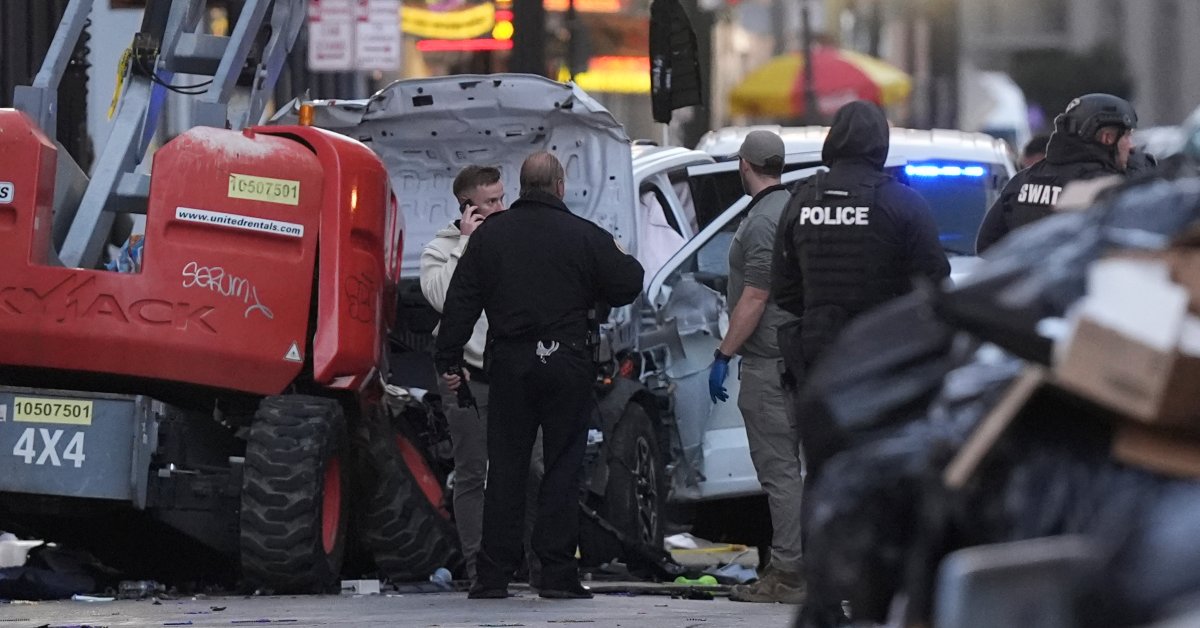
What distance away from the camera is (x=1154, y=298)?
3730 mm

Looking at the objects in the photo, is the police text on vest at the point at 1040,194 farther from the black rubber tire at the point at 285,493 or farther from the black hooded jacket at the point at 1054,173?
the black rubber tire at the point at 285,493

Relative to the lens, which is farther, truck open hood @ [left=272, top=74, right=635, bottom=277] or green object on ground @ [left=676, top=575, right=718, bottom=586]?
truck open hood @ [left=272, top=74, right=635, bottom=277]

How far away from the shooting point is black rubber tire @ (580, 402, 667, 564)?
10523 millimetres

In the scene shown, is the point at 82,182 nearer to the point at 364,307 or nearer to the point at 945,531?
the point at 364,307

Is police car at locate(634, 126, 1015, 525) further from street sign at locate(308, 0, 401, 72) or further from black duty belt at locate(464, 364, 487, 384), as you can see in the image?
street sign at locate(308, 0, 401, 72)

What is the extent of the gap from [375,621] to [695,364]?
314 centimetres

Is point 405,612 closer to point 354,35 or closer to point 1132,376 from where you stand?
point 1132,376

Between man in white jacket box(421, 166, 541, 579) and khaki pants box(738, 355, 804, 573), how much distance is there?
104 centimetres

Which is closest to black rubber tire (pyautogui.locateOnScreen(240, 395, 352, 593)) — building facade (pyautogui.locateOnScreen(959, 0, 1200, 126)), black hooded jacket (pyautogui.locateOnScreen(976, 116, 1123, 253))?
black hooded jacket (pyautogui.locateOnScreen(976, 116, 1123, 253))

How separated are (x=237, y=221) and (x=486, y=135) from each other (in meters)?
2.32

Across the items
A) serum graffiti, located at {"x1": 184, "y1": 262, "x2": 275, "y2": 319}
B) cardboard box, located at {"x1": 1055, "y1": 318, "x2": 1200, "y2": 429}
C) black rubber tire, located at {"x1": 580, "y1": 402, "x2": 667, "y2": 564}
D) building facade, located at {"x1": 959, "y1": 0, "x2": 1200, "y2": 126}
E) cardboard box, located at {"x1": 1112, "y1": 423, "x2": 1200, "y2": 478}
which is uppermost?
cardboard box, located at {"x1": 1055, "y1": 318, "x2": 1200, "y2": 429}

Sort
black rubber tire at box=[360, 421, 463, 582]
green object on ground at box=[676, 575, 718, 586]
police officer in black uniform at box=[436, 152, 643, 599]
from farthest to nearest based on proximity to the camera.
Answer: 1. green object on ground at box=[676, 575, 718, 586]
2. black rubber tire at box=[360, 421, 463, 582]
3. police officer in black uniform at box=[436, 152, 643, 599]

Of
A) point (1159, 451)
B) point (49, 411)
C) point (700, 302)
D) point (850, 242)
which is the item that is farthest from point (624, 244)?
point (1159, 451)

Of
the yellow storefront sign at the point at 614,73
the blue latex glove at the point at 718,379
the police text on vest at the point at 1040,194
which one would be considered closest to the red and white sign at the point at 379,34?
the blue latex glove at the point at 718,379
